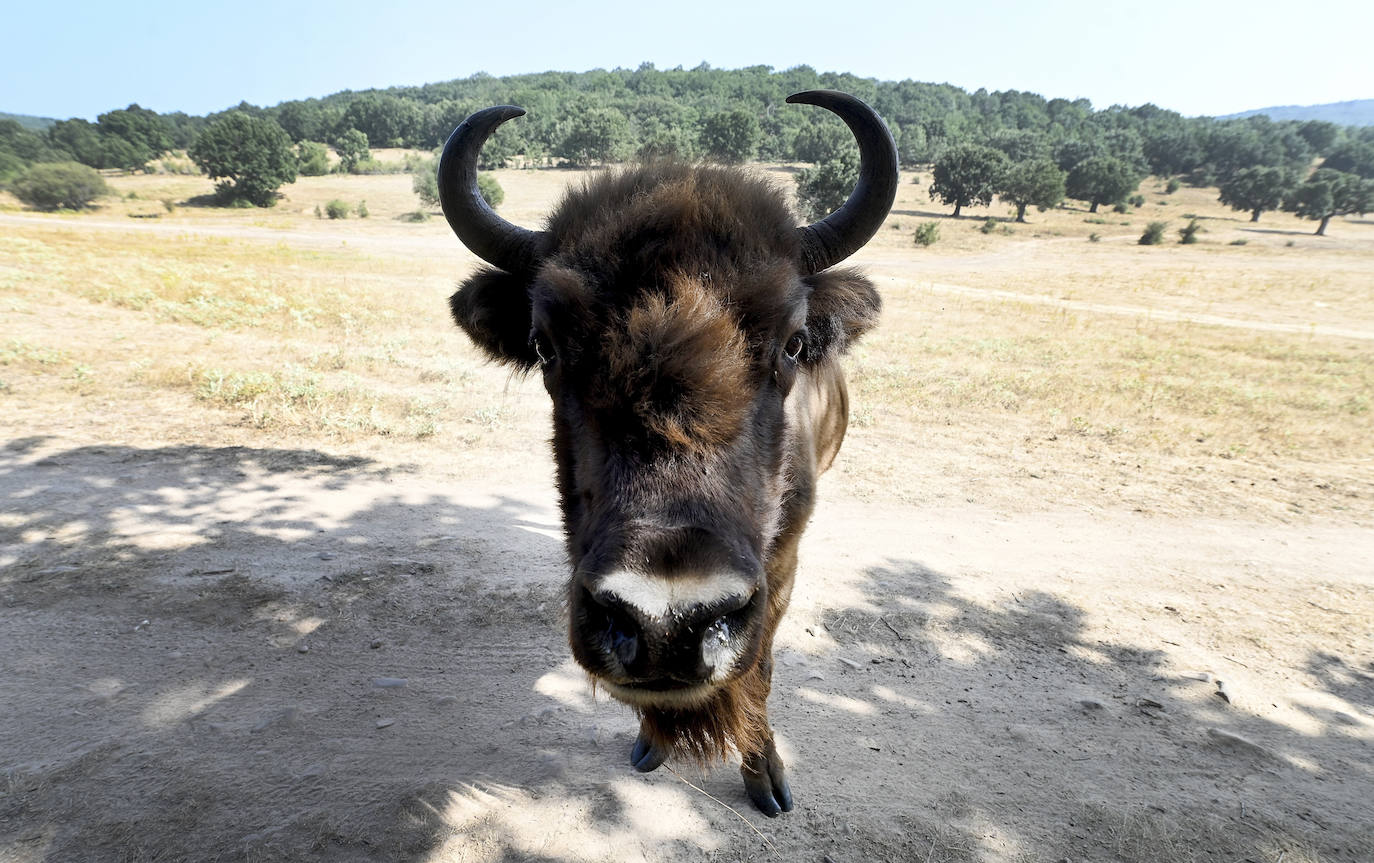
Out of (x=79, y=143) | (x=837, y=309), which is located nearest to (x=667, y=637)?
(x=837, y=309)

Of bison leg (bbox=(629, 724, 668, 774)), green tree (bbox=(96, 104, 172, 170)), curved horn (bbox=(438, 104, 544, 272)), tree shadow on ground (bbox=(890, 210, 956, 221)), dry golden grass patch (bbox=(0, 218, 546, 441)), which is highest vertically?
green tree (bbox=(96, 104, 172, 170))

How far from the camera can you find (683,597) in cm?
219

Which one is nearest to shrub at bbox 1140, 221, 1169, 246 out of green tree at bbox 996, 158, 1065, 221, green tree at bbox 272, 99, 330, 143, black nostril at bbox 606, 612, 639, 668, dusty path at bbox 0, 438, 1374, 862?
green tree at bbox 996, 158, 1065, 221

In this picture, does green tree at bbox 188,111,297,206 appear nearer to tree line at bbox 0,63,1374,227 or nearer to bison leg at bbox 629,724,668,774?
tree line at bbox 0,63,1374,227

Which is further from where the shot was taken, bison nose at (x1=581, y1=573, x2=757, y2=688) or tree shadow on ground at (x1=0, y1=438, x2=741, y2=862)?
tree shadow on ground at (x1=0, y1=438, x2=741, y2=862)

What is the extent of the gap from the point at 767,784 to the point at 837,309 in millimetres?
3081

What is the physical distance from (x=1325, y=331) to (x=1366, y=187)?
3514 inches

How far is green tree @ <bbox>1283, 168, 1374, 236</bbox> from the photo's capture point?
75375 millimetres

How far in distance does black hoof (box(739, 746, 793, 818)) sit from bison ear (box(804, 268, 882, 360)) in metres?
2.66

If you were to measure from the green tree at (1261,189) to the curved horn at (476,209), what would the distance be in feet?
367

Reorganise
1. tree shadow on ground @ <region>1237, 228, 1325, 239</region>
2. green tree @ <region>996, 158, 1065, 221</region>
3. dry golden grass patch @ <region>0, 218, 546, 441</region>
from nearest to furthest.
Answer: dry golden grass patch @ <region>0, 218, 546, 441</region>, tree shadow on ground @ <region>1237, 228, 1325, 239</region>, green tree @ <region>996, 158, 1065, 221</region>

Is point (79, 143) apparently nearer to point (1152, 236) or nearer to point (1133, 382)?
point (1133, 382)

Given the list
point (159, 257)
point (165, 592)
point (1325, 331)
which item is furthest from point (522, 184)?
point (165, 592)

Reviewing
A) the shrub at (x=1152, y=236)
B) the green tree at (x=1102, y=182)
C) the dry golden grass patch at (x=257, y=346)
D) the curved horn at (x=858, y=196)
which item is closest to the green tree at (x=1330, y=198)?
the green tree at (x=1102, y=182)
